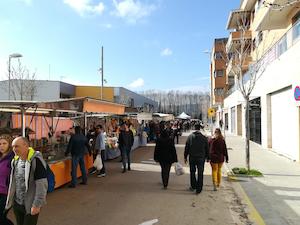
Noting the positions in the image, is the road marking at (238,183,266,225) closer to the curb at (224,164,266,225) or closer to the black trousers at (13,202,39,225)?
the curb at (224,164,266,225)

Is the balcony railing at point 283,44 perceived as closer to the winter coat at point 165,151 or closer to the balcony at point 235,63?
the balcony at point 235,63

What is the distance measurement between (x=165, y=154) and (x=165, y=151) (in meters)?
0.08

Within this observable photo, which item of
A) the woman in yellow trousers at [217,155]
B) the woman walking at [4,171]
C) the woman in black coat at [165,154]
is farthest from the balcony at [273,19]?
the woman walking at [4,171]

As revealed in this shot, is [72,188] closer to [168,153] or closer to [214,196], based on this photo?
[168,153]

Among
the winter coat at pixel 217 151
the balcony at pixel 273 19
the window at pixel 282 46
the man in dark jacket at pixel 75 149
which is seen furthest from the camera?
the balcony at pixel 273 19

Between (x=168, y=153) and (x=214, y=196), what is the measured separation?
171cm

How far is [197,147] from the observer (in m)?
9.54

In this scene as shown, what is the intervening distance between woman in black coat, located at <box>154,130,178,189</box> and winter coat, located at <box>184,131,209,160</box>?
62 centimetres

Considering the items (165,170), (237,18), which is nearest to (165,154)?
(165,170)

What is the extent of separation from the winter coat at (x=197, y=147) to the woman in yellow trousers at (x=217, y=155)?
1.45 ft

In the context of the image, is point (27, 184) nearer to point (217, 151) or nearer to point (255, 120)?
point (217, 151)

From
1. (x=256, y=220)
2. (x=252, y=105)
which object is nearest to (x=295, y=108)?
(x=256, y=220)

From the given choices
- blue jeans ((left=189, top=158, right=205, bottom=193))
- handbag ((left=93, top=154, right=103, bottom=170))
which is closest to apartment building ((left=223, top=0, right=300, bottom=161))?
blue jeans ((left=189, top=158, right=205, bottom=193))

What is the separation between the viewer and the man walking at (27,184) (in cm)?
425
